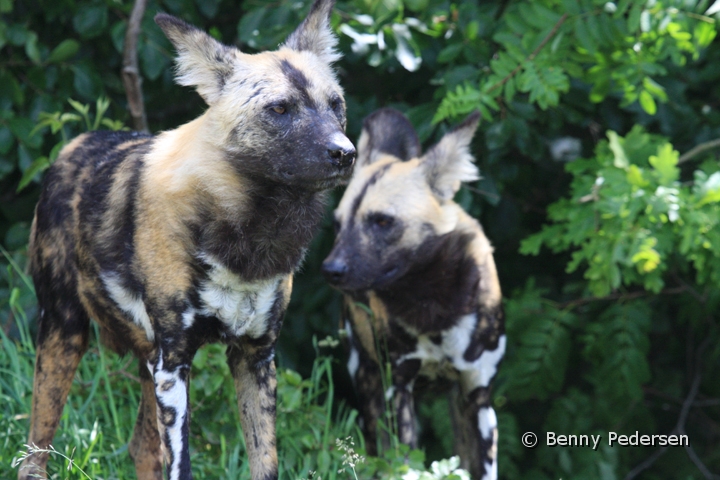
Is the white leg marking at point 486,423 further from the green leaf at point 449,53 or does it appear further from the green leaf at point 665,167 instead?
the green leaf at point 449,53

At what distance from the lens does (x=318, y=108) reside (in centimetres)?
246

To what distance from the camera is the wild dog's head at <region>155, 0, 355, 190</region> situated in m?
2.35

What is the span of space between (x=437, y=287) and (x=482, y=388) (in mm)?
467

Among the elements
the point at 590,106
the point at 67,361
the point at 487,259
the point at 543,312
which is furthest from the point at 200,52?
the point at 543,312

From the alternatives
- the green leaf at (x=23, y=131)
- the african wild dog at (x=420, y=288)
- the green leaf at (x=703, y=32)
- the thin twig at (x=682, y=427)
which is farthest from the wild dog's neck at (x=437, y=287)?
the thin twig at (x=682, y=427)

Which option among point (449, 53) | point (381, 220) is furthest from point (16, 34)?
point (449, 53)

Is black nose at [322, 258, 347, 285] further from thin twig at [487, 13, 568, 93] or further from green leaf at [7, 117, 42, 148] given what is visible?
green leaf at [7, 117, 42, 148]

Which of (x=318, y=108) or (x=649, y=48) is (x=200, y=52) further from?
(x=649, y=48)

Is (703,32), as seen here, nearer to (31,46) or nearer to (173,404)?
(173,404)

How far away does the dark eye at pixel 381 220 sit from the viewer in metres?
3.72

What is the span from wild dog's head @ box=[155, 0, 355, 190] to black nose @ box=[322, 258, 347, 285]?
3.37 feet

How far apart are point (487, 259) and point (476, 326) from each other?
350 mm

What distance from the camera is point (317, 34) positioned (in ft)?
9.06

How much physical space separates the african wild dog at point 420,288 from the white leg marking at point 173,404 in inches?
48.1
